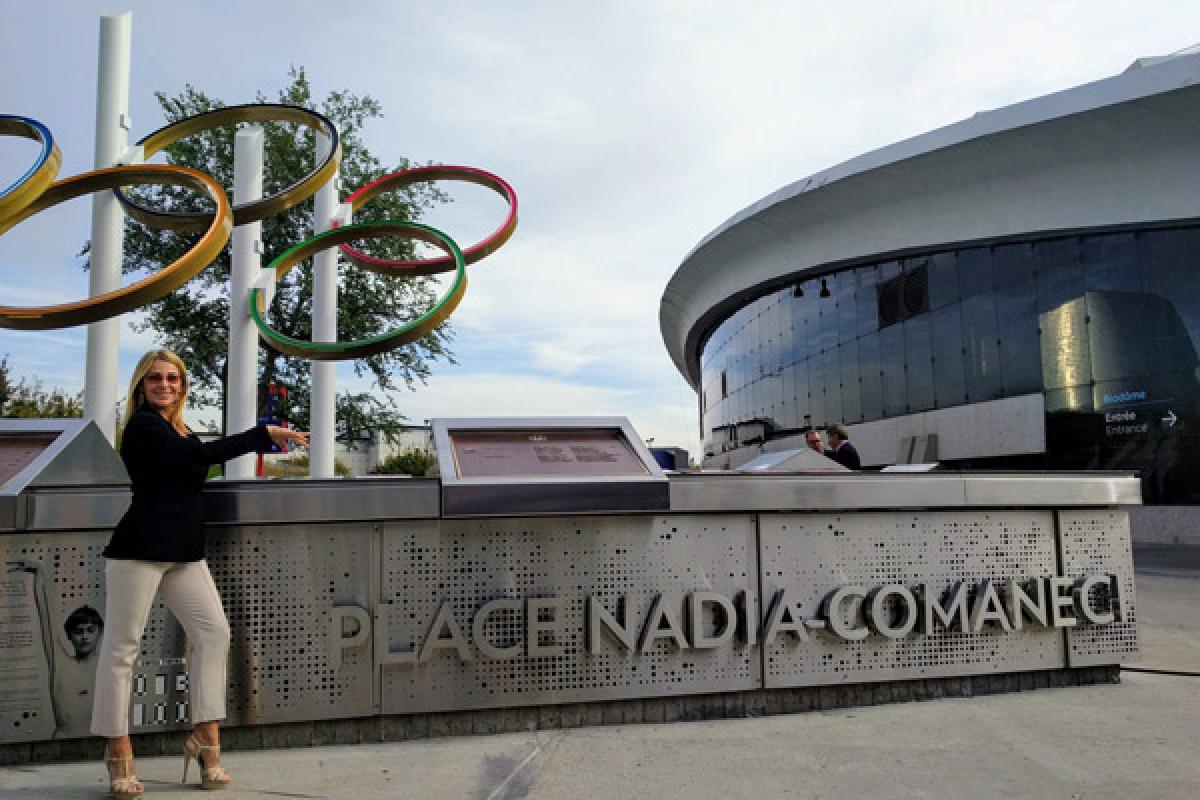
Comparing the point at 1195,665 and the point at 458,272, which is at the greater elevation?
the point at 458,272

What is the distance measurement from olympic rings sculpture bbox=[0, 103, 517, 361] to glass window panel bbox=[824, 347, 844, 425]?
16.7m

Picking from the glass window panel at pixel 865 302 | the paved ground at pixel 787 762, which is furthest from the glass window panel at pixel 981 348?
the paved ground at pixel 787 762

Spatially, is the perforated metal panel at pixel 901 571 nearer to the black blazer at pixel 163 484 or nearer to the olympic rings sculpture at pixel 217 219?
the black blazer at pixel 163 484

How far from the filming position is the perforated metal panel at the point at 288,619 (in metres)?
4.19

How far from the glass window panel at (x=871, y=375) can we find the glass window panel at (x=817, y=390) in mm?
1981

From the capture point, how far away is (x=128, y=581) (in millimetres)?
3441

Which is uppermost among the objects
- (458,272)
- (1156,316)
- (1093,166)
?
(1093,166)

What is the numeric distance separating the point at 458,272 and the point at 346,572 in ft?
16.1

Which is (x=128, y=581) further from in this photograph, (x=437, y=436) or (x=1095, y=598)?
(x=1095, y=598)

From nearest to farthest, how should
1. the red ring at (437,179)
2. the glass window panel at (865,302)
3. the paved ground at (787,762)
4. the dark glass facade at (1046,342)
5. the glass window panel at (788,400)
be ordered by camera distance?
the paved ground at (787,762) < the red ring at (437,179) < the dark glass facade at (1046,342) < the glass window panel at (865,302) < the glass window panel at (788,400)

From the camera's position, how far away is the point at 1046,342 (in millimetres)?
18391

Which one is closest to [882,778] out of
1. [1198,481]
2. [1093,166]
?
[1198,481]

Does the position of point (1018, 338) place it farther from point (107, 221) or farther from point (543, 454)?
point (107, 221)

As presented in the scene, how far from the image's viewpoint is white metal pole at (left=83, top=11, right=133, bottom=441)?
778 centimetres
